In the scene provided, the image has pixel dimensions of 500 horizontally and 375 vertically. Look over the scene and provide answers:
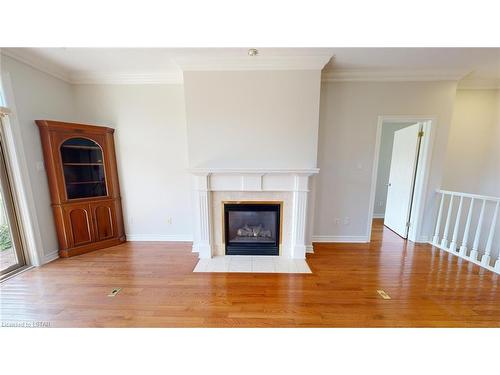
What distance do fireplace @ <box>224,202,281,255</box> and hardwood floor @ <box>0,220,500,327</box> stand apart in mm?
471

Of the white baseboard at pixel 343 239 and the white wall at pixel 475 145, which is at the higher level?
the white wall at pixel 475 145

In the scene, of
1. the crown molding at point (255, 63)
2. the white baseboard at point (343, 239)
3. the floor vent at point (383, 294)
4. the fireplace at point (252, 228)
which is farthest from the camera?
the white baseboard at point (343, 239)

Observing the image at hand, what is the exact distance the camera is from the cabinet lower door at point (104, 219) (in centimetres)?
271

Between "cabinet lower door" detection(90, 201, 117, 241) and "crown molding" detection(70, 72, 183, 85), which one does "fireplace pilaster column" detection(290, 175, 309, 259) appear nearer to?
"crown molding" detection(70, 72, 183, 85)

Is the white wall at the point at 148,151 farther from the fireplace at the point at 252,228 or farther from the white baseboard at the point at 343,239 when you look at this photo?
the white baseboard at the point at 343,239

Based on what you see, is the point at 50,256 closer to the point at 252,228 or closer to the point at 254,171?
the point at 252,228

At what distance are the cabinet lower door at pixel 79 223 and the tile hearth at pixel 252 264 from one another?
1656mm

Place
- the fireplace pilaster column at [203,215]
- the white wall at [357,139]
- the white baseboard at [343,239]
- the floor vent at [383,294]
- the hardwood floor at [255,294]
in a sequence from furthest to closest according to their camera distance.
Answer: the white baseboard at [343,239]
the white wall at [357,139]
the fireplace pilaster column at [203,215]
the floor vent at [383,294]
the hardwood floor at [255,294]

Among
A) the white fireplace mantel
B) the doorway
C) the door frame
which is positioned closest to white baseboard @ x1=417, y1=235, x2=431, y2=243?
the door frame

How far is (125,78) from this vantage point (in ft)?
8.80

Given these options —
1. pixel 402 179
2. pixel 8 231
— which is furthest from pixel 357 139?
pixel 8 231

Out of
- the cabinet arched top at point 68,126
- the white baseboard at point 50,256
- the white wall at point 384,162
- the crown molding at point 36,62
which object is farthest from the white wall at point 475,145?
the white baseboard at point 50,256

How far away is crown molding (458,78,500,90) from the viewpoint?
277 centimetres

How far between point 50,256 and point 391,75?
16.6 feet
